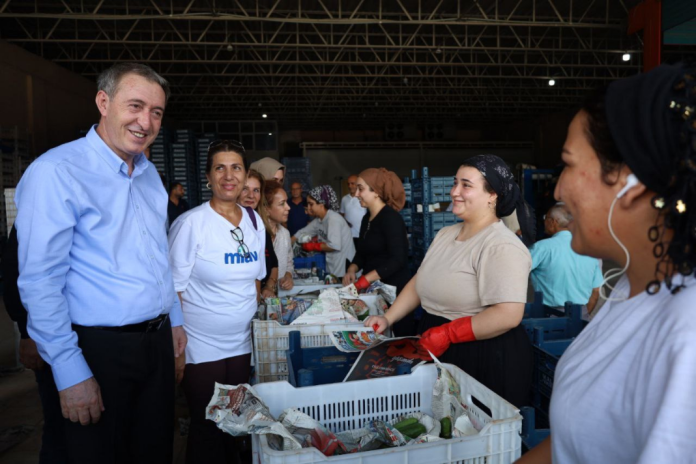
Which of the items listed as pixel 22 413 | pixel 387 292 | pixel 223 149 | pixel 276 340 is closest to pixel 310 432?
pixel 276 340

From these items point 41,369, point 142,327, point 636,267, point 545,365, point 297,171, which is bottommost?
point 545,365

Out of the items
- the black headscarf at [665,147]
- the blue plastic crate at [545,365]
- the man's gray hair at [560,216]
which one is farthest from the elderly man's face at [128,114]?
the man's gray hair at [560,216]

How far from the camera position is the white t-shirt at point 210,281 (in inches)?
89.3

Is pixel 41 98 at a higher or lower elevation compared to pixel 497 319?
higher

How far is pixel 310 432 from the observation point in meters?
1.31

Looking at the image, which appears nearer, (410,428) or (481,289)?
(410,428)

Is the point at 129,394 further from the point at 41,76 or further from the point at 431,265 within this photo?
the point at 41,76

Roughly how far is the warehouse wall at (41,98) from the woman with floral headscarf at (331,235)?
6738mm

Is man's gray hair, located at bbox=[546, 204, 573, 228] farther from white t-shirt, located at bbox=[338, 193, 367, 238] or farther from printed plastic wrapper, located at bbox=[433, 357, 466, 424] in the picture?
white t-shirt, located at bbox=[338, 193, 367, 238]

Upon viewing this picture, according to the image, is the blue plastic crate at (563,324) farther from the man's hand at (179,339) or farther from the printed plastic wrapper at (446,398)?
the man's hand at (179,339)

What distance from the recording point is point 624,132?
2.35 ft

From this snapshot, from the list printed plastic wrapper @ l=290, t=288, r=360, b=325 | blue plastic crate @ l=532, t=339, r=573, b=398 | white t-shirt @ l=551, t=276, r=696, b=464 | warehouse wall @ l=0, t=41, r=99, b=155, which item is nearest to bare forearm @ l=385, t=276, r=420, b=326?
printed plastic wrapper @ l=290, t=288, r=360, b=325

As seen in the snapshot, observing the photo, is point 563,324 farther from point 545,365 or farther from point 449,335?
point 449,335

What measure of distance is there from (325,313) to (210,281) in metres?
0.56
